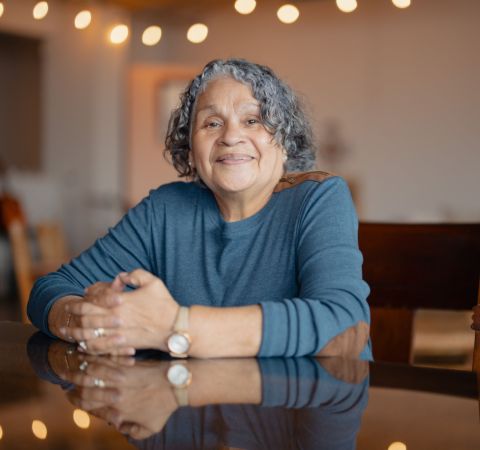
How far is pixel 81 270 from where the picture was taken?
172 centimetres

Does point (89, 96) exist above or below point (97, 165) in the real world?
above

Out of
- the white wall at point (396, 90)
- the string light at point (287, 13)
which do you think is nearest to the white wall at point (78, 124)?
the white wall at point (396, 90)

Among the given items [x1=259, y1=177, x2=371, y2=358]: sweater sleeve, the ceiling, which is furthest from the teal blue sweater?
the ceiling

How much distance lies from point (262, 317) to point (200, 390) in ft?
0.96

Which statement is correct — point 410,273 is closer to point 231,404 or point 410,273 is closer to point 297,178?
point 297,178

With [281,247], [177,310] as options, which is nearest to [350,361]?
[177,310]

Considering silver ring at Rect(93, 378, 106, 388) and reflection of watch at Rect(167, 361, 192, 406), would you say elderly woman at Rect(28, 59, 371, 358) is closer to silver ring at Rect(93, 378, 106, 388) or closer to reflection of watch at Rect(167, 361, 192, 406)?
reflection of watch at Rect(167, 361, 192, 406)

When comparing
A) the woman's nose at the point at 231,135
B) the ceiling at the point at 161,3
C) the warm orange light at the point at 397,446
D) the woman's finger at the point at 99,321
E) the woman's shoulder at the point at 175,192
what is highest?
the ceiling at the point at 161,3

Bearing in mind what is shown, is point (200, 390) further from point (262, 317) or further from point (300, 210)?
point (300, 210)

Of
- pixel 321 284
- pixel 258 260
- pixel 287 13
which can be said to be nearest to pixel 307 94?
pixel 287 13

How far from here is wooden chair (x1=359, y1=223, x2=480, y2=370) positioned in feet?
5.81

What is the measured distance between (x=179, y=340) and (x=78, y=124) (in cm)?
769

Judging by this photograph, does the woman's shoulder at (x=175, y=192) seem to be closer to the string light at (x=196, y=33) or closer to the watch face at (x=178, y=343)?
the string light at (x=196, y=33)

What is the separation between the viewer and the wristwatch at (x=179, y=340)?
3.87 ft
